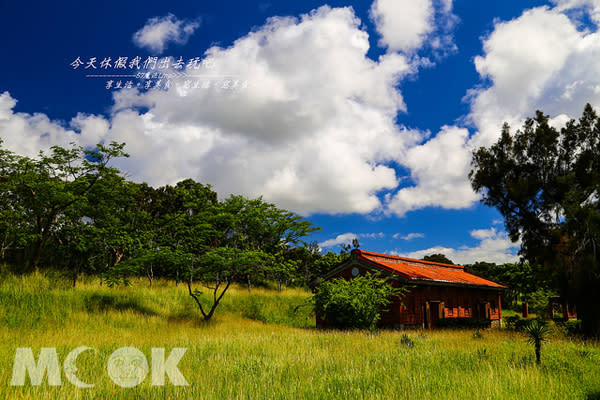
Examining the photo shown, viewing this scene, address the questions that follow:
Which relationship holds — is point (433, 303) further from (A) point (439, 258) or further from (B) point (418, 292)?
(A) point (439, 258)

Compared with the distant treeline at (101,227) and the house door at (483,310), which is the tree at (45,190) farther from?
the house door at (483,310)

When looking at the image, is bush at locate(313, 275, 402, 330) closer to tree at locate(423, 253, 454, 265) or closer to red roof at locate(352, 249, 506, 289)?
red roof at locate(352, 249, 506, 289)

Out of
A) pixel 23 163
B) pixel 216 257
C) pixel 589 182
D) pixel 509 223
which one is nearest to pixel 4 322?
pixel 216 257

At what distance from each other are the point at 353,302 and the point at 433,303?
7700mm

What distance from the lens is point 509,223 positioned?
74.7 feet

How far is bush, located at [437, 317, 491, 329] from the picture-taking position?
22.7 m

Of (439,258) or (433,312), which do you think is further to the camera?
(439,258)

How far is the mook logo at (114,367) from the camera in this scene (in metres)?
7.46

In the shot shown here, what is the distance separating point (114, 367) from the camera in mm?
8789

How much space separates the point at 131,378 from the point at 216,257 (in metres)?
13.5

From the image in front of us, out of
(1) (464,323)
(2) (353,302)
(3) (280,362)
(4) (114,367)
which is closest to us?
(4) (114,367)

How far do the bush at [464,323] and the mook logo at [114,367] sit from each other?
56.4 ft

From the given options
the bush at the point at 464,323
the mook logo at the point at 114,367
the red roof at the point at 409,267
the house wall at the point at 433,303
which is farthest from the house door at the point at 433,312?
the mook logo at the point at 114,367

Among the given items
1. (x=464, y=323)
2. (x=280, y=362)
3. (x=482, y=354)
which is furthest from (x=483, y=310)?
(x=280, y=362)
